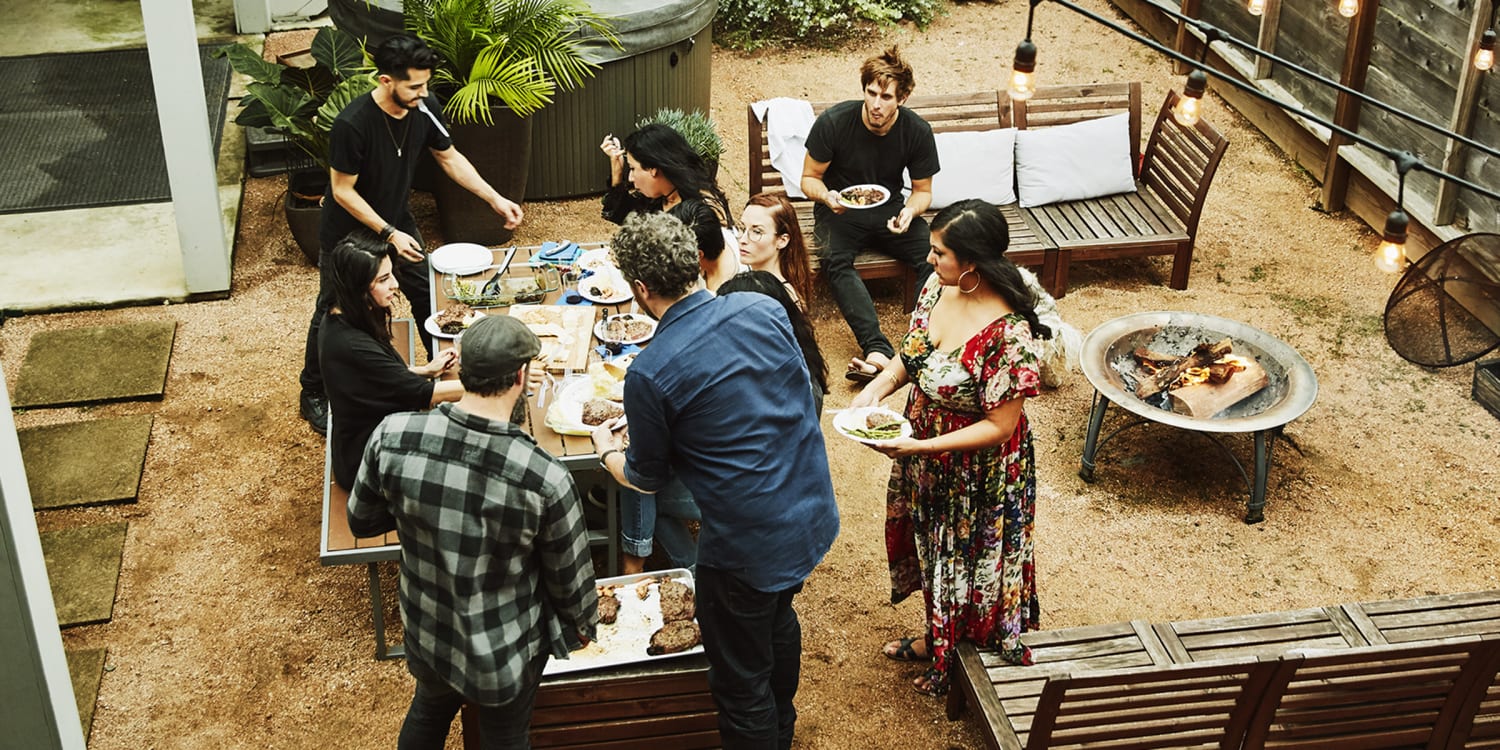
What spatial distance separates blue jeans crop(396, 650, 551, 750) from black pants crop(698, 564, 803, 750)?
0.52m

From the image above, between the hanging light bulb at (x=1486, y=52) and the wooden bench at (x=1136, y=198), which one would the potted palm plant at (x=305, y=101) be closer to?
the wooden bench at (x=1136, y=198)

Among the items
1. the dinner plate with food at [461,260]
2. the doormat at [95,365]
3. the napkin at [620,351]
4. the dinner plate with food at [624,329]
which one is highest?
the dinner plate with food at [461,260]

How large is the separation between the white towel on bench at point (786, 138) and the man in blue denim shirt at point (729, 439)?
4274mm

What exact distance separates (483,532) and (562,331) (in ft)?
7.11

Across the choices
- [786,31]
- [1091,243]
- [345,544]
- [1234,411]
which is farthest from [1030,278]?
[786,31]

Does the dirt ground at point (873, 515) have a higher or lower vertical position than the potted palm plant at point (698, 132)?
lower

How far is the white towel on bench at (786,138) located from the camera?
8156 mm

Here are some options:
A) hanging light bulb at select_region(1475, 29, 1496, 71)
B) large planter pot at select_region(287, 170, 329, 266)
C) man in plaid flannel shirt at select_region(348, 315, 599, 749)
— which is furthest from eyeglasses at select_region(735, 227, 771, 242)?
hanging light bulb at select_region(1475, 29, 1496, 71)

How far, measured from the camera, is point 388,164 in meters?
6.21

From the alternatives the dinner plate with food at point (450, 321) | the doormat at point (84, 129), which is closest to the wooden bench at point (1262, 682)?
the dinner plate with food at point (450, 321)

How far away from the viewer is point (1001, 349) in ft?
14.4

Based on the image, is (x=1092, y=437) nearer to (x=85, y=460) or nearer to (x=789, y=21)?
(x=85, y=460)

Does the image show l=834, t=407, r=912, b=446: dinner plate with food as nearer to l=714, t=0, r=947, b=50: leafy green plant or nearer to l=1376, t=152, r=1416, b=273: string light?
l=1376, t=152, r=1416, b=273: string light

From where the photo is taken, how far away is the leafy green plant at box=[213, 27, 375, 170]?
7.66 meters
